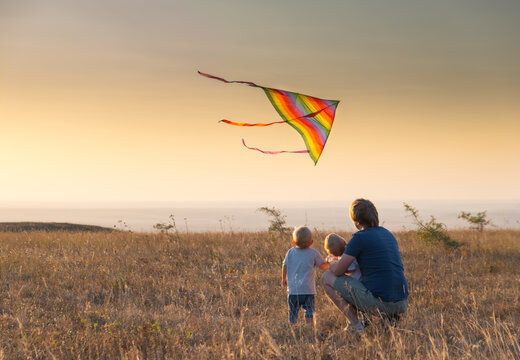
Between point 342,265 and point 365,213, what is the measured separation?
0.60 metres

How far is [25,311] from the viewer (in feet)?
18.9

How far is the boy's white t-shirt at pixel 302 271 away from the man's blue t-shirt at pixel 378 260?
664 mm

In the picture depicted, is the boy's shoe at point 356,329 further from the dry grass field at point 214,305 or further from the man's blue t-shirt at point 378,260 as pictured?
the man's blue t-shirt at point 378,260

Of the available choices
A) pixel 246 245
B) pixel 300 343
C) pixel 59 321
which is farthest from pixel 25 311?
pixel 246 245

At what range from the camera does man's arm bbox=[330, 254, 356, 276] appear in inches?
197

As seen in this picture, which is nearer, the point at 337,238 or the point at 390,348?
the point at 390,348

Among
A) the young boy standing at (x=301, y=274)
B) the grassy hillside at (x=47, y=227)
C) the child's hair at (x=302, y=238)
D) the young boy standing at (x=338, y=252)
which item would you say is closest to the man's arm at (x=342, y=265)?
the young boy standing at (x=338, y=252)

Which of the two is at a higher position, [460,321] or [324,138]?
[324,138]

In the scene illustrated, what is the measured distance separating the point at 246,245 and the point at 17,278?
197 inches

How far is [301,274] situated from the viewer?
557cm

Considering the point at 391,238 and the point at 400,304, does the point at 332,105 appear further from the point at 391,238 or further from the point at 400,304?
the point at 400,304

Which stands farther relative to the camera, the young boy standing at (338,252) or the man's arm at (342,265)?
the young boy standing at (338,252)

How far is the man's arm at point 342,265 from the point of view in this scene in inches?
197

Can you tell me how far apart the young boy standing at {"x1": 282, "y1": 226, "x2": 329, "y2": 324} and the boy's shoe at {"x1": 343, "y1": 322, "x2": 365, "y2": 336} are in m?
0.51
